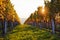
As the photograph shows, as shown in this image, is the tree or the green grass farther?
the tree

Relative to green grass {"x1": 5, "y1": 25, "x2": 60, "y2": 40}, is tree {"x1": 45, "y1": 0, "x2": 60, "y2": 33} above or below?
above

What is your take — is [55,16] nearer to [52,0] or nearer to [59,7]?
[52,0]

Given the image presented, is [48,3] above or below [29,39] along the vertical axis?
above

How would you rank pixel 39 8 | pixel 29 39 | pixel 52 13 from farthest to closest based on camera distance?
pixel 39 8, pixel 52 13, pixel 29 39

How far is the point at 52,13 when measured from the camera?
43.7m

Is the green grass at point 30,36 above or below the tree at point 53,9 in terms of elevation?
below

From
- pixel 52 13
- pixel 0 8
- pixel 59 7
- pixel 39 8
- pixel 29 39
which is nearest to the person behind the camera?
pixel 29 39

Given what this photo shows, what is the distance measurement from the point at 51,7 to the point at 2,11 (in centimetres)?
1064

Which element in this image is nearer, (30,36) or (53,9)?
(30,36)

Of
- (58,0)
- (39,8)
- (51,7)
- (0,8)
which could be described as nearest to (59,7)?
(58,0)

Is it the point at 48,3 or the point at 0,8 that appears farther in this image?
the point at 48,3

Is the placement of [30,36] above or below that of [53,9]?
below

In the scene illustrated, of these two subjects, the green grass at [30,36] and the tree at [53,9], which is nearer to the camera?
the green grass at [30,36]

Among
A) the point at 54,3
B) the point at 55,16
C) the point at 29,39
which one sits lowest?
the point at 29,39
